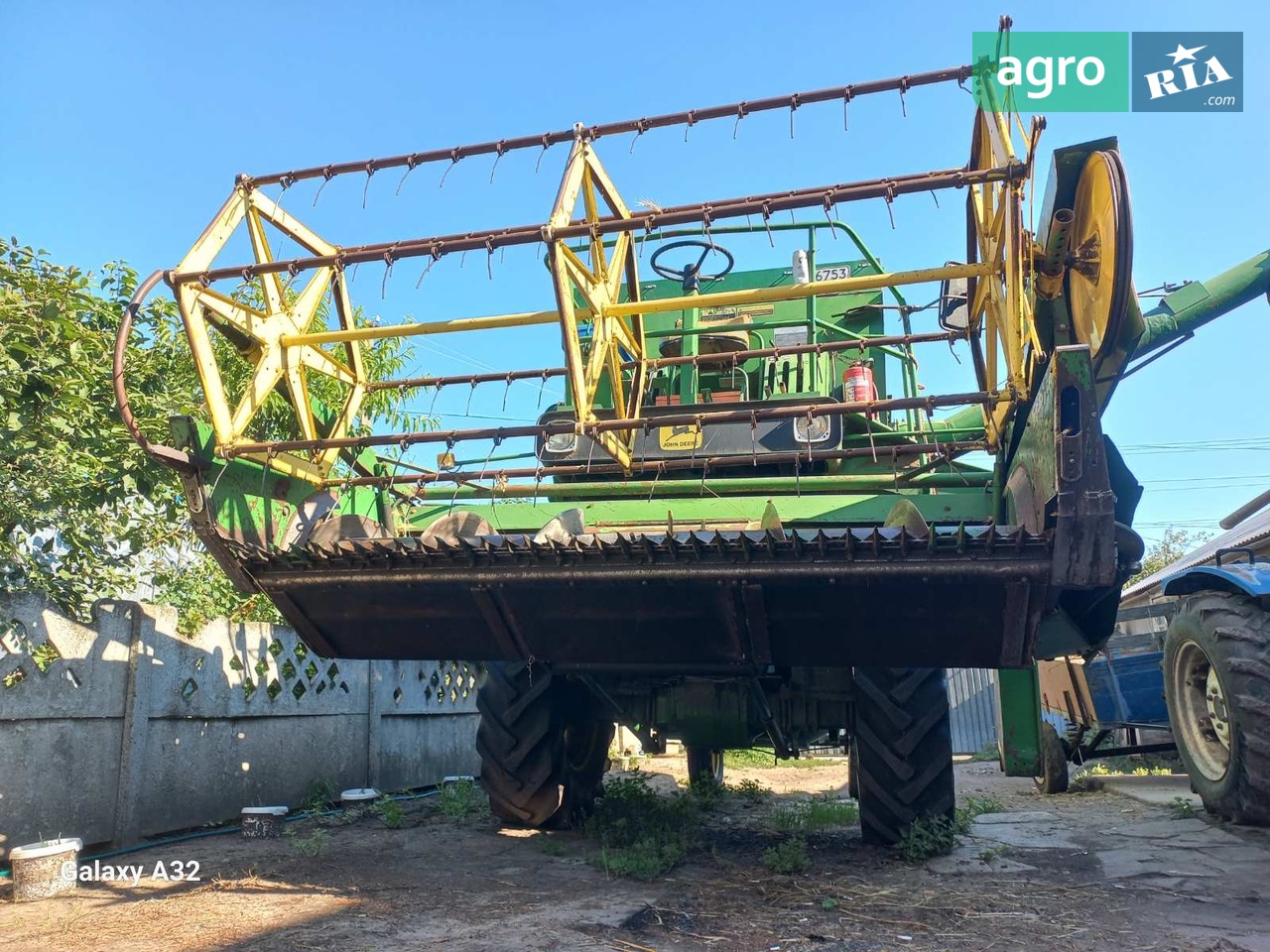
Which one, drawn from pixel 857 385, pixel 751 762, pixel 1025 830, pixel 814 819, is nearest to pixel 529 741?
pixel 814 819

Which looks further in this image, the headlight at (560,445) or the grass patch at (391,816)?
the grass patch at (391,816)

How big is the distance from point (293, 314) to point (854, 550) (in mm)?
3188

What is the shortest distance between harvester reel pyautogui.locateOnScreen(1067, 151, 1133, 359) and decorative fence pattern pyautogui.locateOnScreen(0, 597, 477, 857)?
502 cm

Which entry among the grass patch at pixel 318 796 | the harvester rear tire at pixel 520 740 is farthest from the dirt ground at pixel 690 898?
the grass patch at pixel 318 796

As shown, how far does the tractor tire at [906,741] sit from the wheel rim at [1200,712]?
1515mm

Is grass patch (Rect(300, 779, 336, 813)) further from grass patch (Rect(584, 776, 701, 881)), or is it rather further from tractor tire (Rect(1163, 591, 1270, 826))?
tractor tire (Rect(1163, 591, 1270, 826))

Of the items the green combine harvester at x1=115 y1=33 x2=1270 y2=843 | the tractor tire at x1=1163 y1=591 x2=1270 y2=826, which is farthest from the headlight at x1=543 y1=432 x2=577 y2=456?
the tractor tire at x1=1163 y1=591 x2=1270 y2=826

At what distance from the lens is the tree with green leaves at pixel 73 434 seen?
4.39 meters

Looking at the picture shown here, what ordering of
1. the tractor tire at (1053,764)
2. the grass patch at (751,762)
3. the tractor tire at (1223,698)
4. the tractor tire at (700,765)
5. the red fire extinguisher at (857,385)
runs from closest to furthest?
the tractor tire at (1223,698) → the red fire extinguisher at (857,385) → the tractor tire at (1053,764) → the tractor tire at (700,765) → the grass patch at (751,762)

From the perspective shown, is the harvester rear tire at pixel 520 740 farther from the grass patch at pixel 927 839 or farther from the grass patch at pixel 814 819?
the grass patch at pixel 927 839

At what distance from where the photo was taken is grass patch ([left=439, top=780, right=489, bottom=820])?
6.01m

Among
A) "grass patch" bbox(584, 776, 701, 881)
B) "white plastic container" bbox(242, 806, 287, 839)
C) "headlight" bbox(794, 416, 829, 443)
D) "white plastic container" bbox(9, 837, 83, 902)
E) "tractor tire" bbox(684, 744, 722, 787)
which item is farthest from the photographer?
"tractor tire" bbox(684, 744, 722, 787)

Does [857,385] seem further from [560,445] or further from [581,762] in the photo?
[581,762]

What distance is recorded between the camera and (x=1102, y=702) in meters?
6.92
